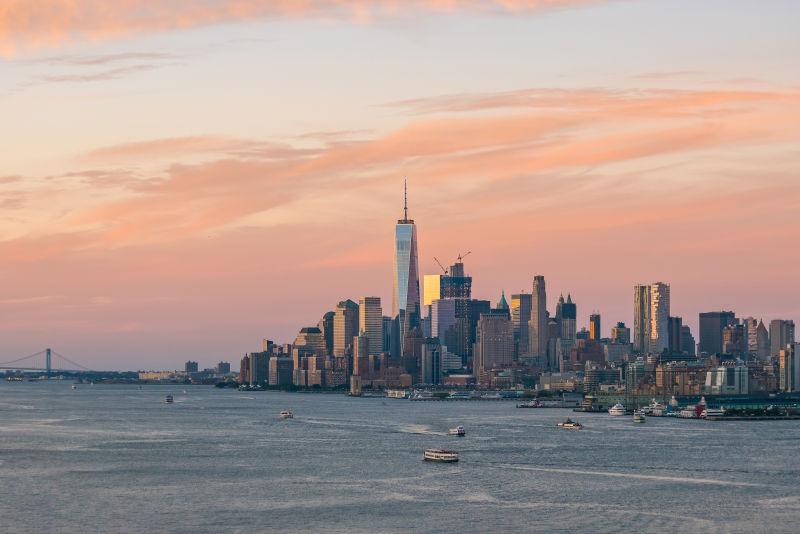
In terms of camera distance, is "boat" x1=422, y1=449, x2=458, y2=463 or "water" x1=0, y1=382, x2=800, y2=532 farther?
"boat" x1=422, y1=449, x2=458, y2=463

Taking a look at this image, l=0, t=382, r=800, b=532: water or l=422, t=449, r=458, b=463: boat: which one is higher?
l=422, t=449, r=458, b=463: boat

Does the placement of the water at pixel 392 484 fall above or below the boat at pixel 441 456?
below

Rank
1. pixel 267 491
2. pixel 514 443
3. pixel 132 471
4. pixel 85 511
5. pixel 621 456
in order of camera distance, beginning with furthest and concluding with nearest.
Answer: pixel 514 443 < pixel 621 456 < pixel 132 471 < pixel 267 491 < pixel 85 511

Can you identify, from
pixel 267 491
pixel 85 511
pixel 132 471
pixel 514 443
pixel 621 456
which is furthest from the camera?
pixel 514 443

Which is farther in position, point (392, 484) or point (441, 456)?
point (441, 456)

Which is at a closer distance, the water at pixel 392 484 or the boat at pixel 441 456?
the water at pixel 392 484

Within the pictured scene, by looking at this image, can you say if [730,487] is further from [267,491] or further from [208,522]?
[208,522]

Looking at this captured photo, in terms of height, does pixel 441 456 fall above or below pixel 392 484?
above

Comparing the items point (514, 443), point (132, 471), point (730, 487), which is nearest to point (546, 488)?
point (730, 487)
